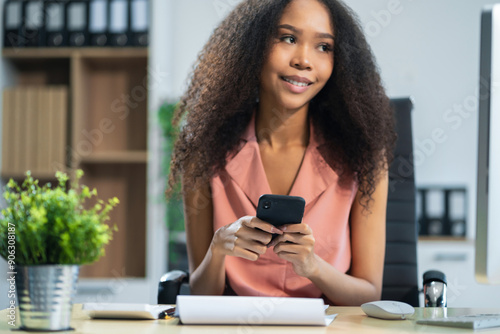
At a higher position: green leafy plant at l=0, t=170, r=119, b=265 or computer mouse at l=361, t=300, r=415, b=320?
green leafy plant at l=0, t=170, r=119, b=265

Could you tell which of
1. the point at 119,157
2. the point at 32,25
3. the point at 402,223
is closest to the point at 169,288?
the point at 402,223

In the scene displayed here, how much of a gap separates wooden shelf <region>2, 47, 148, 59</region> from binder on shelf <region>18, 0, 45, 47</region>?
0.16 feet

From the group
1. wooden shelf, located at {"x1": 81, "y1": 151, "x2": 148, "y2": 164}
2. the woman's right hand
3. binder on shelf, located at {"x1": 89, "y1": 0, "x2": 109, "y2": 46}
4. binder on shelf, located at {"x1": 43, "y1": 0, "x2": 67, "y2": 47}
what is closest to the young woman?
the woman's right hand

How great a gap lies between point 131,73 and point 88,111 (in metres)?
0.32

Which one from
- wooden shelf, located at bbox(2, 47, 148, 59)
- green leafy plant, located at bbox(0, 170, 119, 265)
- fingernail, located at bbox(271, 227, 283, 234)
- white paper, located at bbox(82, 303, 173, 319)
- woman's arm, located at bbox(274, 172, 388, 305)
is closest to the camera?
green leafy plant, located at bbox(0, 170, 119, 265)

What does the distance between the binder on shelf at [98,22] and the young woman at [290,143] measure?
1525 mm

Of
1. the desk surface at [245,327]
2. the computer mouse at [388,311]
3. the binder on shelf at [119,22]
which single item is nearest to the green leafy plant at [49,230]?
the desk surface at [245,327]

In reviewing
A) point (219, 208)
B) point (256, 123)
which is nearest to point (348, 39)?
point (256, 123)

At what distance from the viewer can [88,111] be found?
10.4 feet

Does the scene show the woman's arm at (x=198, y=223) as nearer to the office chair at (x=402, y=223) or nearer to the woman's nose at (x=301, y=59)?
the woman's nose at (x=301, y=59)

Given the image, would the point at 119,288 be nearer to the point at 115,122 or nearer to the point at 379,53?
the point at 115,122

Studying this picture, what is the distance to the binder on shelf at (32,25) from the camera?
2969mm

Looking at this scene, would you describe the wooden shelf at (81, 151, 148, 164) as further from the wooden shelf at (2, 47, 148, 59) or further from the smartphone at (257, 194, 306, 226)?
the smartphone at (257, 194, 306, 226)

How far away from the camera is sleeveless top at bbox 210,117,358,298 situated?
4.81ft
